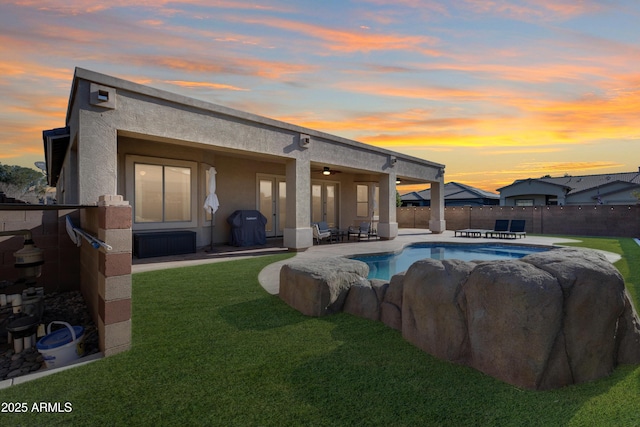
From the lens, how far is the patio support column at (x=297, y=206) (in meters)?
11.3

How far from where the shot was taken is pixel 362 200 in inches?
779

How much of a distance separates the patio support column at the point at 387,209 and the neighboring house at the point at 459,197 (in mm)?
26267

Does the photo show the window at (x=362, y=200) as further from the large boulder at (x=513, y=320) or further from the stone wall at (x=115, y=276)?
the stone wall at (x=115, y=276)

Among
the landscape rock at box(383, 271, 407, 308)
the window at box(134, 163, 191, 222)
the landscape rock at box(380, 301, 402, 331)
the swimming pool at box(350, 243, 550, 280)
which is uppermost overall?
the window at box(134, 163, 191, 222)

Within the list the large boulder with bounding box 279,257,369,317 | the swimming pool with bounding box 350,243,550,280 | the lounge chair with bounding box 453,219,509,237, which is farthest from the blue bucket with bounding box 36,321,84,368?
the lounge chair with bounding box 453,219,509,237

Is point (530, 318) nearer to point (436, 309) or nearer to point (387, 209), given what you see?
point (436, 309)

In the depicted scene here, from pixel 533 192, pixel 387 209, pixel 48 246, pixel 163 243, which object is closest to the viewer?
pixel 48 246

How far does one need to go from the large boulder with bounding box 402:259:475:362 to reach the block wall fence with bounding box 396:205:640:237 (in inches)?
810

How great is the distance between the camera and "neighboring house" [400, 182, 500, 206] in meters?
38.9

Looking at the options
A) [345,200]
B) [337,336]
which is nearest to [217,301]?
[337,336]

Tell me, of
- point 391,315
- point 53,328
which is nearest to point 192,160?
point 53,328

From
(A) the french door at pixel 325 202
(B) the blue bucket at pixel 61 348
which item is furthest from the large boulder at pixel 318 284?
(A) the french door at pixel 325 202

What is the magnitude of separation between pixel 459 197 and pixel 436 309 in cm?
3889

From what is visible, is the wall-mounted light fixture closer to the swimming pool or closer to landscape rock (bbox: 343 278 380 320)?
the swimming pool
